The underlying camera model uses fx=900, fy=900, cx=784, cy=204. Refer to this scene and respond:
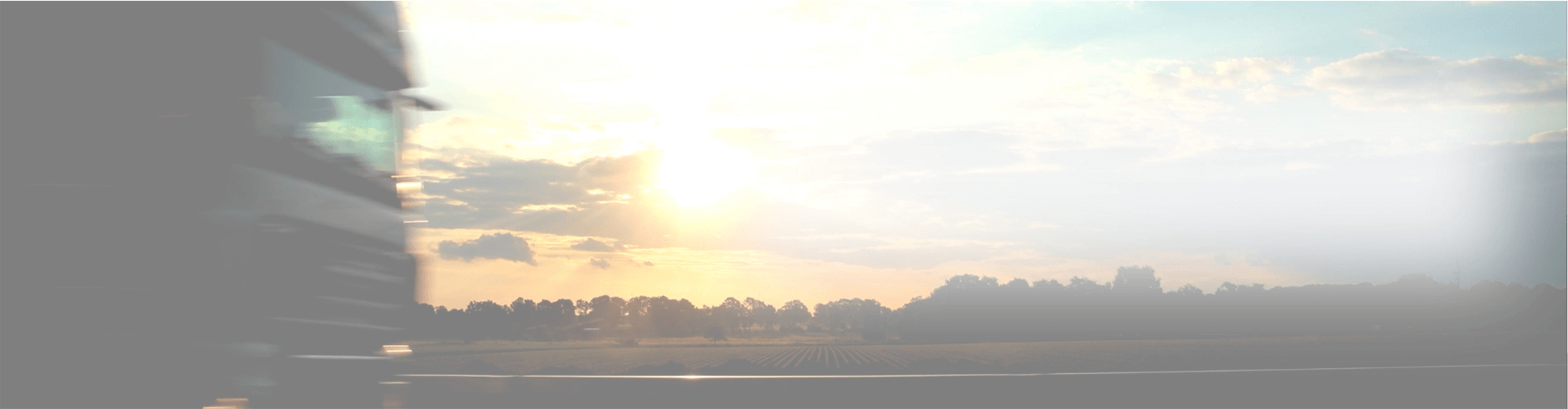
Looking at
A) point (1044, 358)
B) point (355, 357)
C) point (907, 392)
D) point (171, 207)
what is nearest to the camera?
point (171, 207)

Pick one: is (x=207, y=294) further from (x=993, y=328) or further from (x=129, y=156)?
(x=993, y=328)

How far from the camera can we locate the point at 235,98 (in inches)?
160

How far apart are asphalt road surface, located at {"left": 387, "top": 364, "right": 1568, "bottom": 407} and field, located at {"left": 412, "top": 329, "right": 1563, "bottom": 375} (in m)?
33.7

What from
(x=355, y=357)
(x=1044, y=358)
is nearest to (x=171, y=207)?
(x=355, y=357)

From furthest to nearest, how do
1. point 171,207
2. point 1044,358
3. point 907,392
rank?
point 1044,358
point 907,392
point 171,207

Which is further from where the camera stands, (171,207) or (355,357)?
(355,357)

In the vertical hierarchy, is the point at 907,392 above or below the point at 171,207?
below

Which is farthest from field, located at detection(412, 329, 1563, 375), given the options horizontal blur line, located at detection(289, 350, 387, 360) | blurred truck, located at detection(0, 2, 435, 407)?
blurred truck, located at detection(0, 2, 435, 407)

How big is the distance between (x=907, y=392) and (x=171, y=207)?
25.0ft

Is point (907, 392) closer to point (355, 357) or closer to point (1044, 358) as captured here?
point (355, 357)

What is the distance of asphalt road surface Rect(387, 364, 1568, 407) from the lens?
32.2ft

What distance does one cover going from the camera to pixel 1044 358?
6675 cm

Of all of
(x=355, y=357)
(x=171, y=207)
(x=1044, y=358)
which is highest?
(x=171, y=207)

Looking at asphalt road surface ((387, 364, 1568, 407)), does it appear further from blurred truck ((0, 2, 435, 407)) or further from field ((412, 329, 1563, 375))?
field ((412, 329, 1563, 375))
